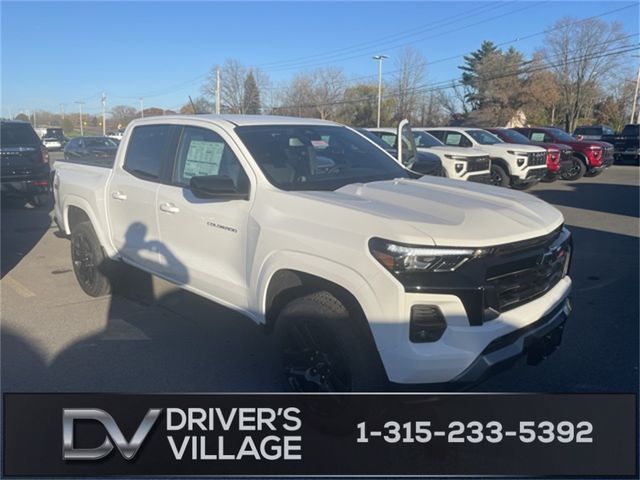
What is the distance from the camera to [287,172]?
394 cm

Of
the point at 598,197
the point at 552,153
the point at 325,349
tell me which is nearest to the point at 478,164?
the point at 598,197

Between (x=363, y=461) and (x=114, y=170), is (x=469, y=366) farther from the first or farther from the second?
(x=114, y=170)

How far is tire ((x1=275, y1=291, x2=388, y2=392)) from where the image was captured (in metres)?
3.00

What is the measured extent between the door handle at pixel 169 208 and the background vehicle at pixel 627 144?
26058 millimetres

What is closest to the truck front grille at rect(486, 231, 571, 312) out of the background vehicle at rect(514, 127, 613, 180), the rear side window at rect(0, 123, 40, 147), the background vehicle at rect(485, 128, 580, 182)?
the rear side window at rect(0, 123, 40, 147)

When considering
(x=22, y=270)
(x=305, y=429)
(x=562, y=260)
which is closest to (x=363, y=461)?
(x=305, y=429)

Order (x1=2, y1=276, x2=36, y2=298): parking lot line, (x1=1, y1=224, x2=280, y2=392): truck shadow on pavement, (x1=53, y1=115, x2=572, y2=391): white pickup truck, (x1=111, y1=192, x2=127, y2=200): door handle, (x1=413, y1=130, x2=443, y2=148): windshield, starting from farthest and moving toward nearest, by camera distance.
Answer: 1. (x1=413, y1=130, x2=443, y2=148): windshield
2. (x1=2, y1=276, x2=36, y2=298): parking lot line
3. (x1=111, y1=192, x2=127, y2=200): door handle
4. (x1=1, y1=224, x2=280, y2=392): truck shadow on pavement
5. (x1=53, y1=115, x2=572, y2=391): white pickup truck

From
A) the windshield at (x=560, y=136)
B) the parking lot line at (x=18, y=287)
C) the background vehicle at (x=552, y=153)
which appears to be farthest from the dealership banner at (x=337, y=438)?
the windshield at (x=560, y=136)

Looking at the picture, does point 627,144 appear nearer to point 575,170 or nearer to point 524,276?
point 575,170

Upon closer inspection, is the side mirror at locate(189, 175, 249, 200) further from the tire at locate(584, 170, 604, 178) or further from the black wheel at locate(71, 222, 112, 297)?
the tire at locate(584, 170, 604, 178)

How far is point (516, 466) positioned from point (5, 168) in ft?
34.7

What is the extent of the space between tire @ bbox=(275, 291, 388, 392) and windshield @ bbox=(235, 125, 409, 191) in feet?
3.00

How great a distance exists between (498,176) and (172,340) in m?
11.7

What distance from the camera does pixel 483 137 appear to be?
15562 millimetres
